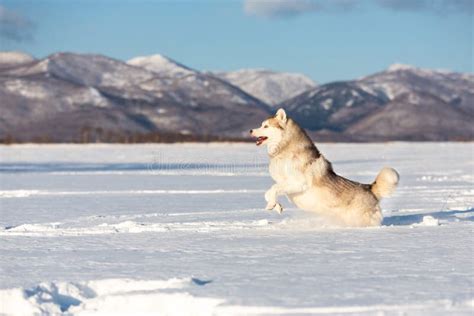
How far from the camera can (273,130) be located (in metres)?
10.4

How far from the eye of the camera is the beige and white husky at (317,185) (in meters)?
10.1

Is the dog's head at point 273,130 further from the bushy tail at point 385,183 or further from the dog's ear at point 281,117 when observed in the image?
the bushy tail at point 385,183

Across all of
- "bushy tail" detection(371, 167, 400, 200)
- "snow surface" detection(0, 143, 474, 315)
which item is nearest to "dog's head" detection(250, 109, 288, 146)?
"snow surface" detection(0, 143, 474, 315)

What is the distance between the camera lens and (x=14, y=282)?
6656 millimetres

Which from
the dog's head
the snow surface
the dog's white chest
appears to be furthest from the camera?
the dog's head

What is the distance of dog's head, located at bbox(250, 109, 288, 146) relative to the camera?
10.3 meters

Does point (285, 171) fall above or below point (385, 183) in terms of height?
above

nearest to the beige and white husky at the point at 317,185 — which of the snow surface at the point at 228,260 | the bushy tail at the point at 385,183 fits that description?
the bushy tail at the point at 385,183

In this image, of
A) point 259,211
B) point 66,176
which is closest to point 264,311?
point 259,211

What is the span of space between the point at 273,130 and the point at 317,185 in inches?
35.3

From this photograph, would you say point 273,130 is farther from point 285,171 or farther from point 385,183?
point 385,183

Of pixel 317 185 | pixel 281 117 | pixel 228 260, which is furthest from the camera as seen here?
pixel 281 117

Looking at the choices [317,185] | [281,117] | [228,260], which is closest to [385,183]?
[317,185]

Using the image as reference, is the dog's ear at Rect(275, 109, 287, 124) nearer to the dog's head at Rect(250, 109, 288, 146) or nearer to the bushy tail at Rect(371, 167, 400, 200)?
the dog's head at Rect(250, 109, 288, 146)
